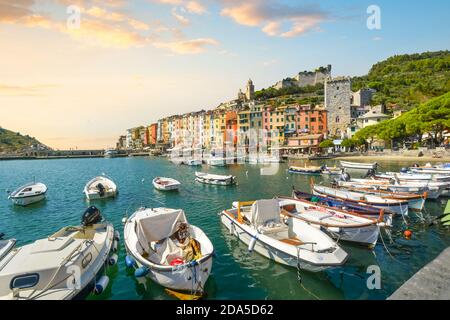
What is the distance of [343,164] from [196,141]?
85636 mm

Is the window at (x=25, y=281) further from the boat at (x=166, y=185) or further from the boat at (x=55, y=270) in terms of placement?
the boat at (x=166, y=185)

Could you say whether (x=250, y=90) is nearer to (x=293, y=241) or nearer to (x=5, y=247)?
(x=293, y=241)

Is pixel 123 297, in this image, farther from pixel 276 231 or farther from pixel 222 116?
pixel 222 116

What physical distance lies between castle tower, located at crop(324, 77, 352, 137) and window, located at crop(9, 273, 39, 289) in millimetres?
107110

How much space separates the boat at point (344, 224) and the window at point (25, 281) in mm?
13612

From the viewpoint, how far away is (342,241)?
18234mm

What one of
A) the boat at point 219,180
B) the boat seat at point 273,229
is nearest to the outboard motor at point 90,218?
the boat seat at point 273,229

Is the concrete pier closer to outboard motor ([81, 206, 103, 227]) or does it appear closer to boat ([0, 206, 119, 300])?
boat ([0, 206, 119, 300])

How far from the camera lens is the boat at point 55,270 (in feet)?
33.5

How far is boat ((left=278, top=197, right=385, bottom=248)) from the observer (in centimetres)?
1738

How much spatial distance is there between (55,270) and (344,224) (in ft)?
49.5

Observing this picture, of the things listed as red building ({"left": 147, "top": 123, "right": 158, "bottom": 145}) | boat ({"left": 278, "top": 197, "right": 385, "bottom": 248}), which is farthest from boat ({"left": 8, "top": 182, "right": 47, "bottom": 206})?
red building ({"left": 147, "top": 123, "right": 158, "bottom": 145})

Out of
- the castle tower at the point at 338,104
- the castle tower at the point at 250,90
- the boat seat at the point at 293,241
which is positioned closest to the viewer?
the boat seat at the point at 293,241
